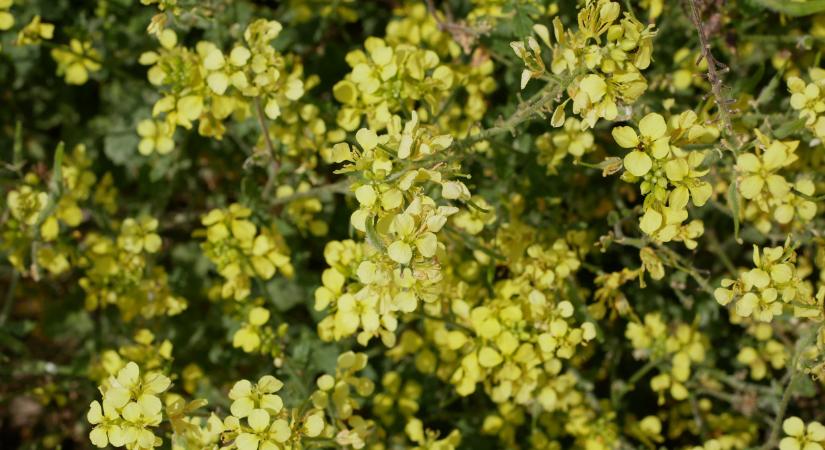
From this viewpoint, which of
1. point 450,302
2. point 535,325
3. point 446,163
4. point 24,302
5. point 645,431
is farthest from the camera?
point 24,302

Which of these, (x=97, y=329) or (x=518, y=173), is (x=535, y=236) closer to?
(x=518, y=173)

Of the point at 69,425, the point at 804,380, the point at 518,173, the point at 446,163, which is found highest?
the point at 446,163

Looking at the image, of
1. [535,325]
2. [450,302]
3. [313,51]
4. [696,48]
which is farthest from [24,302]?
[696,48]

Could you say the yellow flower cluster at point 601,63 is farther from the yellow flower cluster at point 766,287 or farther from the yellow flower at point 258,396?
the yellow flower at point 258,396

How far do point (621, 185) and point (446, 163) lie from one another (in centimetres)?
111

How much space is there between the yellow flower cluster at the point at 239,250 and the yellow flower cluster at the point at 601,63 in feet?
3.45

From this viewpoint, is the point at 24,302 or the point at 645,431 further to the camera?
the point at 24,302

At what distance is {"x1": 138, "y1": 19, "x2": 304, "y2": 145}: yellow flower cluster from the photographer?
2.34m

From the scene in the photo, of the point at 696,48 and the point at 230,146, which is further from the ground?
the point at 696,48

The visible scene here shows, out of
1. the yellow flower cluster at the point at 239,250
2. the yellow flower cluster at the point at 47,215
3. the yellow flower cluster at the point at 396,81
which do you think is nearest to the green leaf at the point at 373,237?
the yellow flower cluster at the point at 396,81

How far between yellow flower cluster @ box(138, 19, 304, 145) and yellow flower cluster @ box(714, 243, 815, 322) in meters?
1.32

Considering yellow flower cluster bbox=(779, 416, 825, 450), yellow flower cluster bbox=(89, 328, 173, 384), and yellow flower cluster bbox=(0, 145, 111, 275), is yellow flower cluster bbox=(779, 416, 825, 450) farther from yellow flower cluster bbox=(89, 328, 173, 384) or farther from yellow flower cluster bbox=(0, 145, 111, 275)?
yellow flower cluster bbox=(0, 145, 111, 275)

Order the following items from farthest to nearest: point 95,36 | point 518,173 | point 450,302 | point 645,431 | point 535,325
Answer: point 95,36
point 645,431
point 518,173
point 450,302
point 535,325

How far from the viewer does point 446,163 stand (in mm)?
2105
